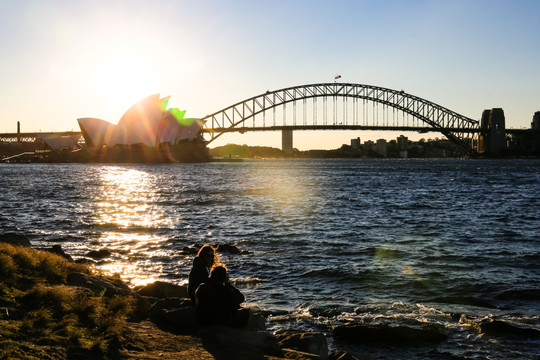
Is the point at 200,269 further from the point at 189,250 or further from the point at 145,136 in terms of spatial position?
the point at 145,136

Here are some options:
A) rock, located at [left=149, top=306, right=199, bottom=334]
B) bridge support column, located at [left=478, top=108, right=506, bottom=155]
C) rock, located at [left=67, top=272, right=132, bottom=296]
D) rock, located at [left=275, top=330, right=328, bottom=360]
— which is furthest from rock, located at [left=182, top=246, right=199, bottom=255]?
bridge support column, located at [left=478, top=108, right=506, bottom=155]

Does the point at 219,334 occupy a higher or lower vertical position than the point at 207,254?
lower

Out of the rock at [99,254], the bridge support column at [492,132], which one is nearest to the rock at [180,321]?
the rock at [99,254]

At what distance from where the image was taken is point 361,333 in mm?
8656

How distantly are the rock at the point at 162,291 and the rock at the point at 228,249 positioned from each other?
20.0 feet

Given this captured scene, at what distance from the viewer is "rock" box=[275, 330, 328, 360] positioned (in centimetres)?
730

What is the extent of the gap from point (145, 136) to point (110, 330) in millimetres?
125277

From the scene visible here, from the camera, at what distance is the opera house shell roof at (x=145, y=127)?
121637mm

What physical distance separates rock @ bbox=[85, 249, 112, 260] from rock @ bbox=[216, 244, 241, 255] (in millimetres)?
3079

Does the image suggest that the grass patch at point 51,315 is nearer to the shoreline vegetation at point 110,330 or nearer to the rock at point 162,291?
the shoreline vegetation at point 110,330

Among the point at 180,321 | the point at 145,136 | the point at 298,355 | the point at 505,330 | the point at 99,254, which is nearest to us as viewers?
the point at 298,355

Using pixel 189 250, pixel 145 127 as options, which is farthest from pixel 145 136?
pixel 189 250

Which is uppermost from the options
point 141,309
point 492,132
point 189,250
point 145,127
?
point 145,127

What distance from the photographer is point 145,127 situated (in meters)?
125
